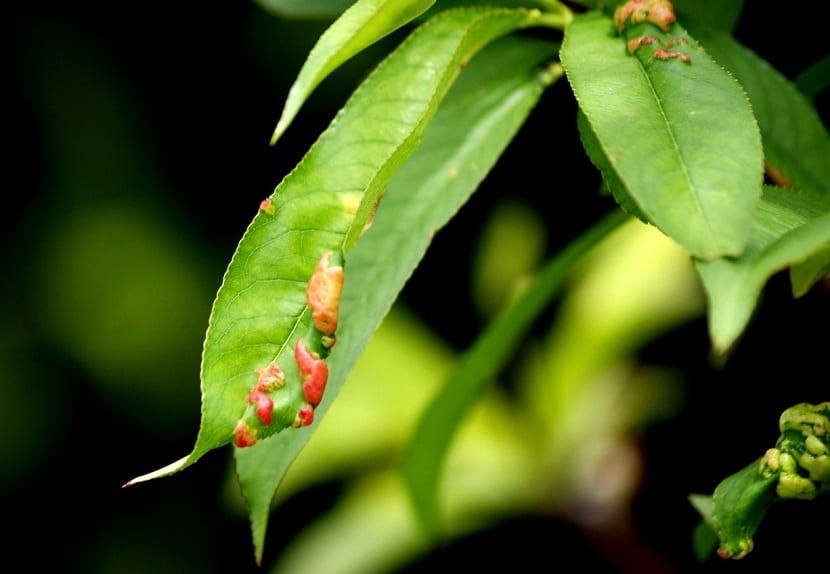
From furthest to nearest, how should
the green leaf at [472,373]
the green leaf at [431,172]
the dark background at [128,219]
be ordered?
the dark background at [128,219] < the green leaf at [472,373] < the green leaf at [431,172]

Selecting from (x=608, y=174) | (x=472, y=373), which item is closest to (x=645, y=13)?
(x=608, y=174)

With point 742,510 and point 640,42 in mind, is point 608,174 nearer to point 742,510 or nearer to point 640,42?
point 640,42

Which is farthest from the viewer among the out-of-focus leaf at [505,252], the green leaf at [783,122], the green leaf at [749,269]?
the out-of-focus leaf at [505,252]

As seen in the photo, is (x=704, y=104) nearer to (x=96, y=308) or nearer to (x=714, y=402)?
(x=714, y=402)

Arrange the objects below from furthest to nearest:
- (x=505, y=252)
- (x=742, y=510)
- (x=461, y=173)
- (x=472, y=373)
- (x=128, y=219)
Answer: (x=128, y=219) < (x=505, y=252) < (x=472, y=373) < (x=461, y=173) < (x=742, y=510)

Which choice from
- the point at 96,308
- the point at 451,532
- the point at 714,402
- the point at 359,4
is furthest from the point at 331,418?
the point at 359,4

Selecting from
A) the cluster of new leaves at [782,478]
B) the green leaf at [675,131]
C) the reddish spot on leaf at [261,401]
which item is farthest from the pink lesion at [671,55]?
the reddish spot on leaf at [261,401]

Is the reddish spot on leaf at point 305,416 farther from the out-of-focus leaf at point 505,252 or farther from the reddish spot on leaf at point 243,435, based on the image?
the out-of-focus leaf at point 505,252
